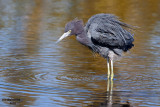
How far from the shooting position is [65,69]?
30.9 feet

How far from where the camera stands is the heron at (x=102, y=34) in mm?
8297

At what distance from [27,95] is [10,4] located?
14.0 m

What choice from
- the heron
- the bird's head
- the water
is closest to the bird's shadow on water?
the water

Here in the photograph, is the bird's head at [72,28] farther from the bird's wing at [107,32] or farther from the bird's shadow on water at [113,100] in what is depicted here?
the bird's shadow on water at [113,100]

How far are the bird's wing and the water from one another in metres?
0.73

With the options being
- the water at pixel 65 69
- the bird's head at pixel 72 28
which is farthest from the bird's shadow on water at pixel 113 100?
the bird's head at pixel 72 28

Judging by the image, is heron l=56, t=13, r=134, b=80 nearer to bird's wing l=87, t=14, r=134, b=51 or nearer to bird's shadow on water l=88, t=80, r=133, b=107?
bird's wing l=87, t=14, r=134, b=51

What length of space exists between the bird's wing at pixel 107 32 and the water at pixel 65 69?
727 millimetres

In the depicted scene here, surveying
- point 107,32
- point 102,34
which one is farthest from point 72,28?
point 107,32

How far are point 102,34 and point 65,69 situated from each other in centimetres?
147

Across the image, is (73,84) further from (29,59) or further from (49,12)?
(49,12)

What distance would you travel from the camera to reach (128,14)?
18.4m

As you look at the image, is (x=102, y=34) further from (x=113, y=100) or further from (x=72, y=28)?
(x=113, y=100)

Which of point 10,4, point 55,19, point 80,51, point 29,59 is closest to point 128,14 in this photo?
point 55,19
